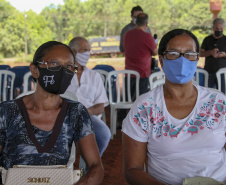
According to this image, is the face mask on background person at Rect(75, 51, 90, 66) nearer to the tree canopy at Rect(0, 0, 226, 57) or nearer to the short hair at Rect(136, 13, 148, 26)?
the short hair at Rect(136, 13, 148, 26)

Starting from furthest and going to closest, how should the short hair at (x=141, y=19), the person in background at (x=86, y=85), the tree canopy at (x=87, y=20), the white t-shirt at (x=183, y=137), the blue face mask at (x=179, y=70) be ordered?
the tree canopy at (x=87, y=20), the short hair at (x=141, y=19), the person in background at (x=86, y=85), the blue face mask at (x=179, y=70), the white t-shirt at (x=183, y=137)

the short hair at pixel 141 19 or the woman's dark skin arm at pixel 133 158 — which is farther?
the short hair at pixel 141 19

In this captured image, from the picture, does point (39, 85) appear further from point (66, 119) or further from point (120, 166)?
point (120, 166)

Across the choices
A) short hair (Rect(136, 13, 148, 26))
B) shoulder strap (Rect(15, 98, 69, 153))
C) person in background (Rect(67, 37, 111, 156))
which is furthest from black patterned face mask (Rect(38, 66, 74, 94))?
short hair (Rect(136, 13, 148, 26))

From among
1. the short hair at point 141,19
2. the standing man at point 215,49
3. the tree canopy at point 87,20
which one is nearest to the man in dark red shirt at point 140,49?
the short hair at point 141,19

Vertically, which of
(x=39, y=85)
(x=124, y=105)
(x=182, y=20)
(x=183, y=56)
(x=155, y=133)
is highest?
(x=182, y=20)

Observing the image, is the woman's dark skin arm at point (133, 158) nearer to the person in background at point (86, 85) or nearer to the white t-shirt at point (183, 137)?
the white t-shirt at point (183, 137)

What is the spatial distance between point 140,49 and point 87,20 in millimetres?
17481

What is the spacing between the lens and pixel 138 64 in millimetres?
4828

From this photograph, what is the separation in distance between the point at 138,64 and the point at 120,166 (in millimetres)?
1828

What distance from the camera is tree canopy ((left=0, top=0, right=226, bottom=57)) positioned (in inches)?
757

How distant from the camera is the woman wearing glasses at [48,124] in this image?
1731mm

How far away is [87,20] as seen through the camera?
21.4 meters

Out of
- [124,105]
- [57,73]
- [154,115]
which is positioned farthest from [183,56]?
[124,105]
